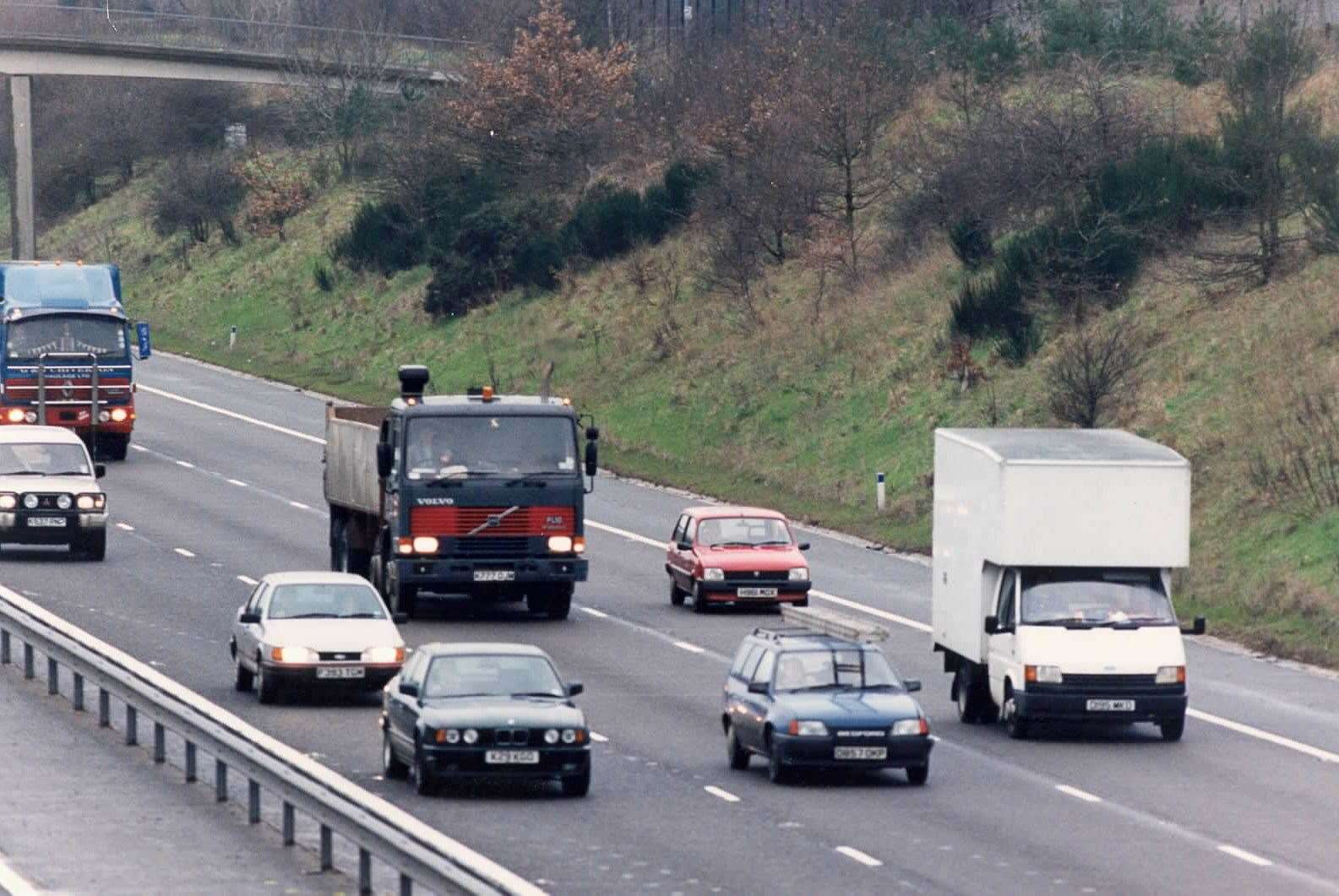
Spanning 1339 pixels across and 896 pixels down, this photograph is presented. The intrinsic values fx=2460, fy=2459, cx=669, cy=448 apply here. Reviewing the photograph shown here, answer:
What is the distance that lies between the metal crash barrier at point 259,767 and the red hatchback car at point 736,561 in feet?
34.7

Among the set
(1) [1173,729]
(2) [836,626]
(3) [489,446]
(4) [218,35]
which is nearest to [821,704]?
(2) [836,626]

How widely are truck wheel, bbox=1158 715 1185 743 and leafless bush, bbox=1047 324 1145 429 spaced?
20.1 m

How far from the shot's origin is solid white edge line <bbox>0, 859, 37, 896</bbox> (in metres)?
16.5

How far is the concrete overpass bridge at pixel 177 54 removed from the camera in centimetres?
8644

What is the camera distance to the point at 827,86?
214ft

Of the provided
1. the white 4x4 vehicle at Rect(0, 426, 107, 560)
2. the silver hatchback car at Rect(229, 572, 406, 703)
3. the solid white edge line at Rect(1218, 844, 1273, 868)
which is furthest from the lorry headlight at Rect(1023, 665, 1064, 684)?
the white 4x4 vehicle at Rect(0, 426, 107, 560)

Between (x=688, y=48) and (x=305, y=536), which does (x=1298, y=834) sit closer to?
(x=305, y=536)

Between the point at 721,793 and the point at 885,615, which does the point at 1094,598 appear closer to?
the point at 721,793

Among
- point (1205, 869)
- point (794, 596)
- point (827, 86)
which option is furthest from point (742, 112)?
point (1205, 869)

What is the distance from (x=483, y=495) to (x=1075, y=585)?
1015 centimetres

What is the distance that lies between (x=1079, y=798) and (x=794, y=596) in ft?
47.8

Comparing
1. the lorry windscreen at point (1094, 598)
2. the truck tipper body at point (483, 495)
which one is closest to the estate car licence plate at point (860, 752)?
the lorry windscreen at point (1094, 598)

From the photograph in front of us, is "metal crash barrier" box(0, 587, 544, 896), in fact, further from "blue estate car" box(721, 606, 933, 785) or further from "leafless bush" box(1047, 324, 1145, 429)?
"leafless bush" box(1047, 324, 1145, 429)

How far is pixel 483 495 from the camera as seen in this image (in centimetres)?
3347
